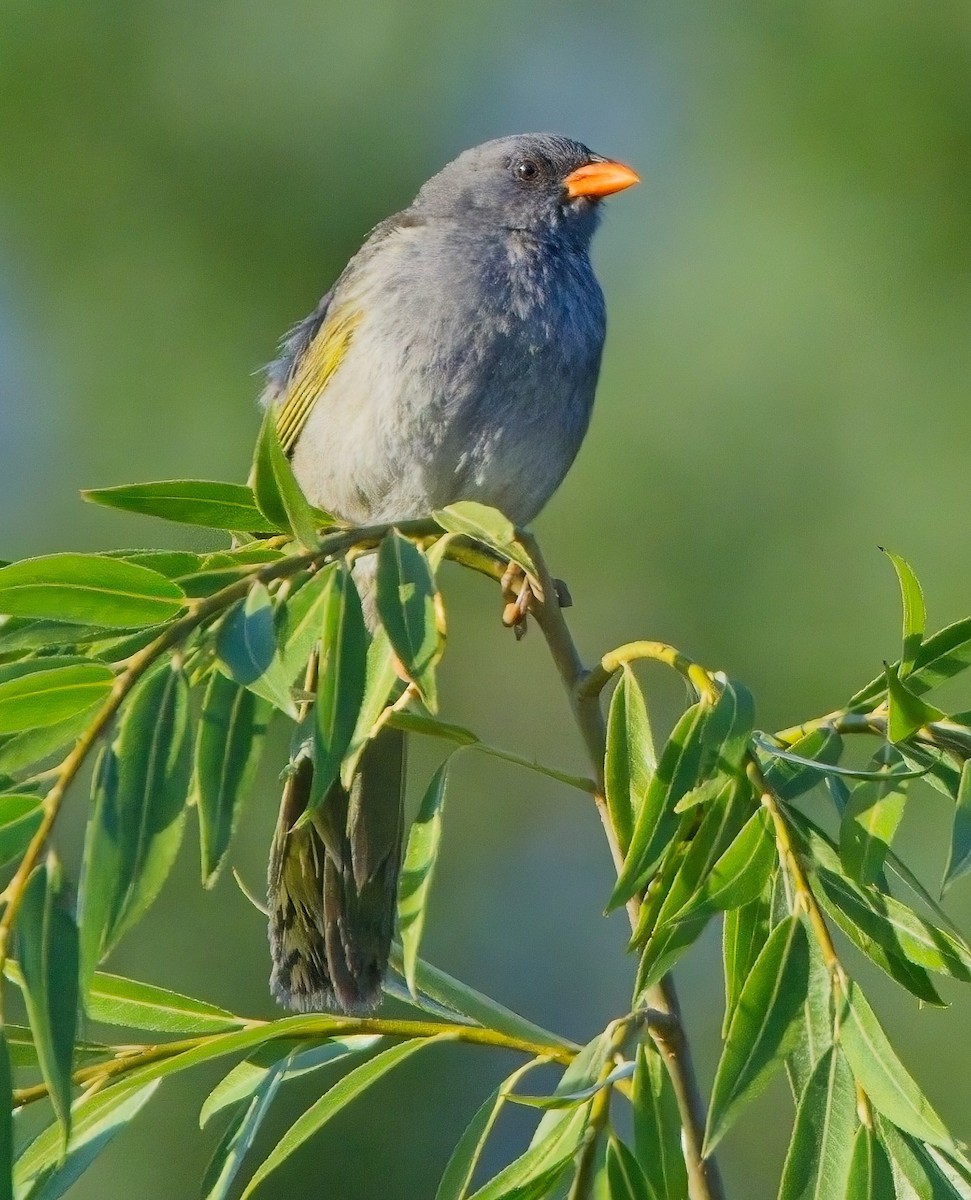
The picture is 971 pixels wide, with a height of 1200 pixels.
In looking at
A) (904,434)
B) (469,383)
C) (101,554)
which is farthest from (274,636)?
(904,434)

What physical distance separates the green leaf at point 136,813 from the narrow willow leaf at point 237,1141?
0.46 metres

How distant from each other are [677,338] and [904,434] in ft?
3.63

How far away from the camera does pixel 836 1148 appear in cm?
173

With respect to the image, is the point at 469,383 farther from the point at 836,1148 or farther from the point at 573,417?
the point at 836,1148

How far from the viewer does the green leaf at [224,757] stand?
1.63 meters

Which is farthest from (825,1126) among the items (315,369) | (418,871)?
(315,369)

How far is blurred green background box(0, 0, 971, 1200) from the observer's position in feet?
21.1

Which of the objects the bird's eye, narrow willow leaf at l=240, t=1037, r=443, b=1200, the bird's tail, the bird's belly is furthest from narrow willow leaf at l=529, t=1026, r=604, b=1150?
the bird's eye

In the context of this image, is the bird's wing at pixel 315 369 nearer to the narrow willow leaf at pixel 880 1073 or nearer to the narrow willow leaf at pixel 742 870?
the narrow willow leaf at pixel 742 870

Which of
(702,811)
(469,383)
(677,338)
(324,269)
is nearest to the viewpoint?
(702,811)

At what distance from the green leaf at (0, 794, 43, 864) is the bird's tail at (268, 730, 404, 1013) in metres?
0.97

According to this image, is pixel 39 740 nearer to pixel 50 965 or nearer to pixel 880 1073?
pixel 50 965

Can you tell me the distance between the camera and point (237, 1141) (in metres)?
2.01

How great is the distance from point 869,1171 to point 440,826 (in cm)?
60
